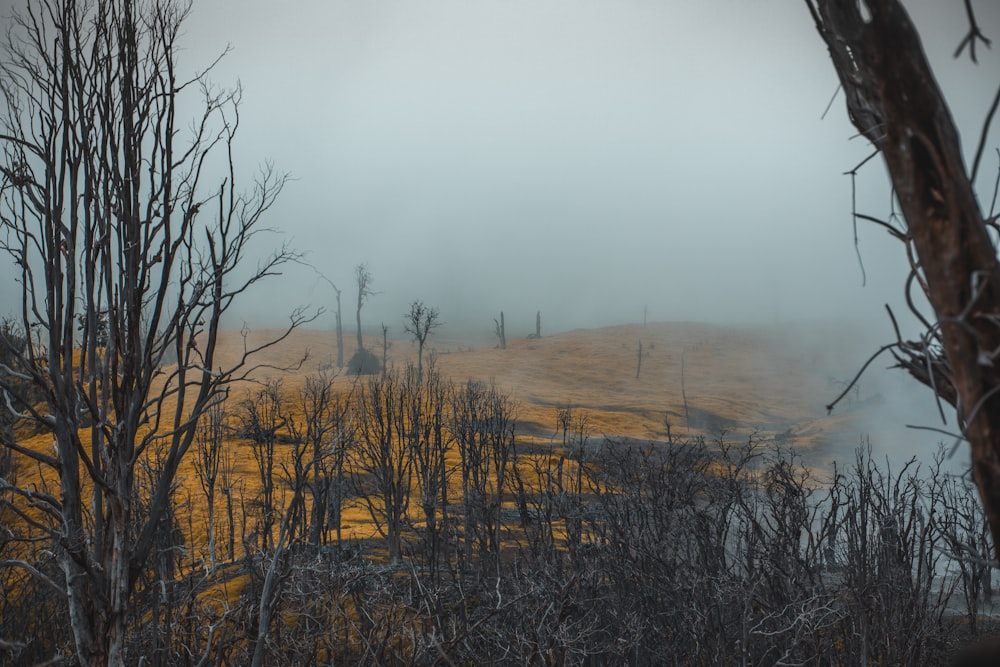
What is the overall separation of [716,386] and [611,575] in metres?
72.2

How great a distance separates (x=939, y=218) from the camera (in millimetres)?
1894

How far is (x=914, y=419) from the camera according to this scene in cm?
5634

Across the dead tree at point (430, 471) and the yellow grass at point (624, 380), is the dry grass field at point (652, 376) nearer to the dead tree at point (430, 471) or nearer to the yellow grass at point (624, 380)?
the yellow grass at point (624, 380)

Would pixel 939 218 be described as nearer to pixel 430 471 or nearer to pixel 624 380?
pixel 430 471

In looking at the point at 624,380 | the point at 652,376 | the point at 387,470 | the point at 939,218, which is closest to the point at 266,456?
the point at 387,470

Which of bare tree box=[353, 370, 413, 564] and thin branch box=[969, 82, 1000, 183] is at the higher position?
thin branch box=[969, 82, 1000, 183]

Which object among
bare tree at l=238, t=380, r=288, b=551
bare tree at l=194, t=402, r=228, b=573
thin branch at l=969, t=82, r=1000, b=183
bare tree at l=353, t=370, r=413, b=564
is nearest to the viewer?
thin branch at l=969, t=82, r=1000, b=183

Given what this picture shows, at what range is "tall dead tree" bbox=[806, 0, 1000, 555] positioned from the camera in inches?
70.2

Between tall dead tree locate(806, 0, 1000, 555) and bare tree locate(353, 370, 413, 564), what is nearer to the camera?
tall dead tree locate(806, 0, 1000, 555)

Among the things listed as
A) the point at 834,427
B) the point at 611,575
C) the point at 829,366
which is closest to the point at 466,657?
the point at 611,575

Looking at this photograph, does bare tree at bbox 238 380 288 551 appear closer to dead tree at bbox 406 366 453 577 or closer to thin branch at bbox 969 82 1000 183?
dead tree at bbox 406 366 453 577

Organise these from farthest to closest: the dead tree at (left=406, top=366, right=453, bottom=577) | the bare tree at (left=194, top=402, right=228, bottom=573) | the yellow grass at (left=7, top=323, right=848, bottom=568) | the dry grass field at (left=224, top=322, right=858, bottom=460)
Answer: the dry grass field at (left=224, top=322, right=858, bottom=460) < the yellow grass at (left=7, top=323, right=848, bottom=568) < the bare tree at (left=194, top=402, right=228, bottom=573) < the dead tree at (left=406, top=366, right=453, bottom=577)

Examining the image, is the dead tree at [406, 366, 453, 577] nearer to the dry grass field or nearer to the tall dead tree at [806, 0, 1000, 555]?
the tall dead tree at [806, 0, 1000, 555]

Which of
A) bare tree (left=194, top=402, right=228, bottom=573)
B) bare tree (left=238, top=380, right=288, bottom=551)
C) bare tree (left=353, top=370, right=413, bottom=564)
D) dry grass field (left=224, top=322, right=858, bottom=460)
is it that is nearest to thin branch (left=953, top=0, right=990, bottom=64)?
bare tree (left=238, top=380, right=288, bottom=551)
